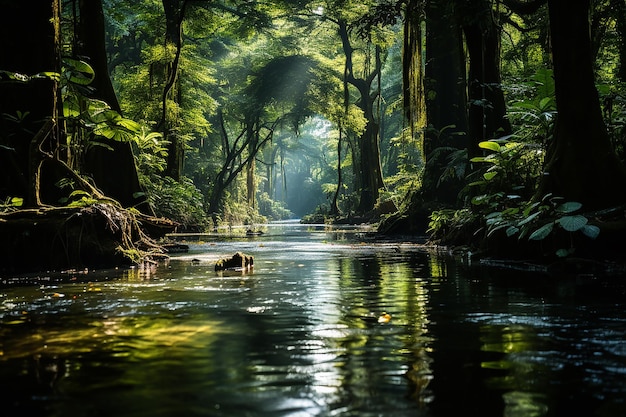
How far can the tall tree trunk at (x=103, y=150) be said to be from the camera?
35.2ft

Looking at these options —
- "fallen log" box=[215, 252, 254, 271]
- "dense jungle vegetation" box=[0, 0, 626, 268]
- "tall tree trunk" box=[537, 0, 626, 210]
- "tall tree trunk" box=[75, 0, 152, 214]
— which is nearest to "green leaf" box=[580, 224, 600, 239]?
"dense jungle vegetation" box=[0, 0, 626, 268]

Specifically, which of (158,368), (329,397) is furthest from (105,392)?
(329,397)

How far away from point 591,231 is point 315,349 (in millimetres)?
4282

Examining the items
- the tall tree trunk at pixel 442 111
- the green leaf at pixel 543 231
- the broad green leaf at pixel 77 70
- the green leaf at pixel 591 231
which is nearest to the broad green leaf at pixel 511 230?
the green leaf at pixel 543 231

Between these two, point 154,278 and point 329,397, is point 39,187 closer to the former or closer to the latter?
point 154,278

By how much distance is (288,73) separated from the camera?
30.0 metres

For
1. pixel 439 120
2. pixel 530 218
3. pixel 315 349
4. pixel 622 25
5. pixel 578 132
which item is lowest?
pixel 315 349

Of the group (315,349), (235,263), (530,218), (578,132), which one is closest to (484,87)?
(578,132)

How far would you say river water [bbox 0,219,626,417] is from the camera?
2.14 m

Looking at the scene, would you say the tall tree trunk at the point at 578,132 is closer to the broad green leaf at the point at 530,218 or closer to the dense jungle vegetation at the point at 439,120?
the dense jungle vegetation at the point at 439,120

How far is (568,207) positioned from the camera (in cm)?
651

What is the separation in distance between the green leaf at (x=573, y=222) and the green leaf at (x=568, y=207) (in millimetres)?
141

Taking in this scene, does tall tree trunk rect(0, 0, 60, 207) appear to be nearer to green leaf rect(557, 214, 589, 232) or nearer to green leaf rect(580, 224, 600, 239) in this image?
green leaf rect(557, 214, 589, 232)

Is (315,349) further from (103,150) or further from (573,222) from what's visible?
(103,150)
